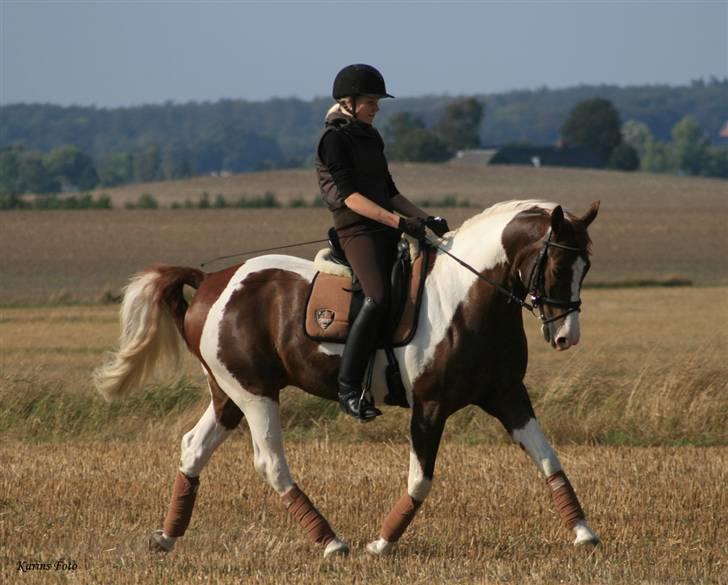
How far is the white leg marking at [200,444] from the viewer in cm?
805

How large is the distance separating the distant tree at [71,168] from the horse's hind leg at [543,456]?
16668cm

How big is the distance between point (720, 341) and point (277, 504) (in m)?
13.0

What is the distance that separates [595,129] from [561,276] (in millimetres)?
154805

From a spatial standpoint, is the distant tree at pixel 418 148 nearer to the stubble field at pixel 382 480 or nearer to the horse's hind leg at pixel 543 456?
the stubble field at pixel 382 480

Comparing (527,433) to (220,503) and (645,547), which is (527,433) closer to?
(645,547)

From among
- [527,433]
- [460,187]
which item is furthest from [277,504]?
[460,187]

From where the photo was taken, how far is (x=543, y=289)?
740 cm

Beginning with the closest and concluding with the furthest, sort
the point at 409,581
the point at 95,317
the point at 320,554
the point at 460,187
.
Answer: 1. the point at 409,581
2. the point at 320,554
3. the point at 95,317
4. the point at 460,187

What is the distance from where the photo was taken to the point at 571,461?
34.9 ft

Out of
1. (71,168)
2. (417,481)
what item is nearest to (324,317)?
(417,481)

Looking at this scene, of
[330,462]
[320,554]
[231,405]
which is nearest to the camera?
[320,554]

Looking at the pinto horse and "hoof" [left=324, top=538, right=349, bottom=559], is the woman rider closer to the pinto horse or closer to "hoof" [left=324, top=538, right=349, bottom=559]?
the pinto horse

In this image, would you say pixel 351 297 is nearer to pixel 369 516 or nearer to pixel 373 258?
pixel 373 258

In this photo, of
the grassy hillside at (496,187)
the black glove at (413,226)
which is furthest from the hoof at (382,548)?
the grassy hillside at (496,187)
